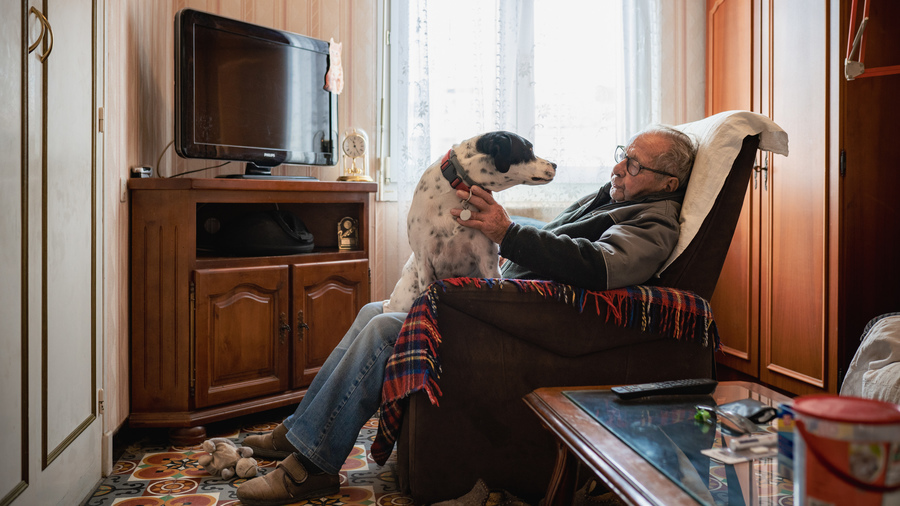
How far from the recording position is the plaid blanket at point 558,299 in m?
1.45

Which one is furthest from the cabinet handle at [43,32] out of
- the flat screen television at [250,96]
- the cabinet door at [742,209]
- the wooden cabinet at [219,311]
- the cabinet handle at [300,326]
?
the cabinet door at [742,209]

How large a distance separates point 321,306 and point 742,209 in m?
1.95

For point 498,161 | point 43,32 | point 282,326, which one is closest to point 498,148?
point 498,161

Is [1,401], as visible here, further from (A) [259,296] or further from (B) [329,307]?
(B) [329,307]

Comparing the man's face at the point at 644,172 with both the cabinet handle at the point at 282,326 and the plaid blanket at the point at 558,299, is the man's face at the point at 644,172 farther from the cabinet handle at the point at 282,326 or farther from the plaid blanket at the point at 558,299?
the cabinet handle at the point at 282,326

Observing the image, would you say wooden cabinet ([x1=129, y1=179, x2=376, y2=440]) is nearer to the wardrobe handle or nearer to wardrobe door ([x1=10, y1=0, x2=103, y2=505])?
wardrobe door ([x1=10, y1=0, x2=103, y2=505])

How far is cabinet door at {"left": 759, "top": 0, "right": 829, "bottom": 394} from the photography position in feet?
7.98

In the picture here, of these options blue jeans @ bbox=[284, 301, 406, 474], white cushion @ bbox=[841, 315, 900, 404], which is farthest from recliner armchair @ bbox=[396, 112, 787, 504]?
white cushion @ bbox=[841, 315, 900, 404]

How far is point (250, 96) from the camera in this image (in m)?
2.49

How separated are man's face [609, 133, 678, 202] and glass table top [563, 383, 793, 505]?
677 mm

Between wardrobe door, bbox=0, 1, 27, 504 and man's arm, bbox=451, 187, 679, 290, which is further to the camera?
man's arm, bbox=451, 187, 679, 290

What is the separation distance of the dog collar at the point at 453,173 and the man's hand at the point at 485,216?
0.06ft

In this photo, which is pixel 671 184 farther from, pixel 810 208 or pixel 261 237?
pixel 261 237

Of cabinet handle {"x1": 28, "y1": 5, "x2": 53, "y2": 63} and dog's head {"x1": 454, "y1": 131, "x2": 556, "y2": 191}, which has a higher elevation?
cabinet handle {"x1": 28, "y1": 5, "x2": 53, "y2": 63}
